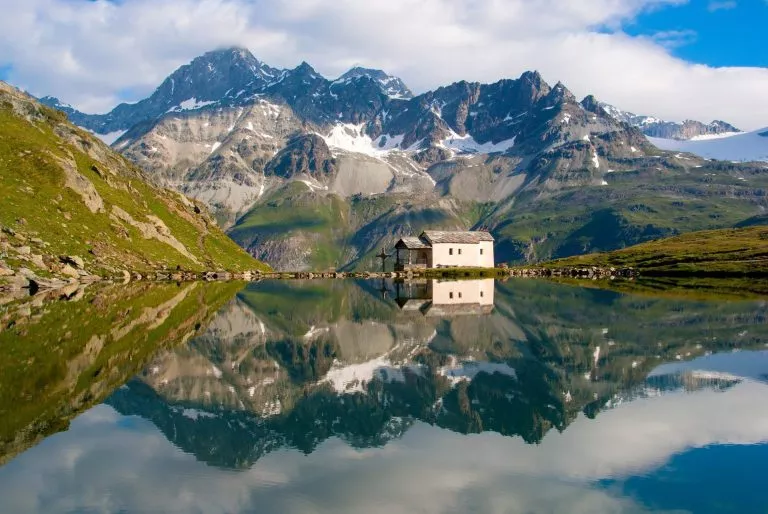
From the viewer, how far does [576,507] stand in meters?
15.4

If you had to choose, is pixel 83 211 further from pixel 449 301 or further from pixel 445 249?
pixel 449 301

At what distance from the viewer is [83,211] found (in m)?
104

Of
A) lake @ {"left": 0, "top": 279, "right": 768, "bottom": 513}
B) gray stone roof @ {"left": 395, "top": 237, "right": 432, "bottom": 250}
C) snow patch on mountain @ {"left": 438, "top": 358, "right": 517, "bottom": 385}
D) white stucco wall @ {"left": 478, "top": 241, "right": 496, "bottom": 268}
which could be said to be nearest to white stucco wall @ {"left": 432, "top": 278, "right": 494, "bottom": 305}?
lake @ {"left": 0, "top": 279, "right": 768, "bottom": 513}

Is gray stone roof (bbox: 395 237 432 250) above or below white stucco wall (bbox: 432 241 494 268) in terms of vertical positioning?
above

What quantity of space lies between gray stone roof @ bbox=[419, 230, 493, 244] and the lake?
81.1 meters

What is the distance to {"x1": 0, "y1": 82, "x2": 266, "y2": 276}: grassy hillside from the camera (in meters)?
87.9

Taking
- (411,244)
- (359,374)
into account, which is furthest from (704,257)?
(359,374)

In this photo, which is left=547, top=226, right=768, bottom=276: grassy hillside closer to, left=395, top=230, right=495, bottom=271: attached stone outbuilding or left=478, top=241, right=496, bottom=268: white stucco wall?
left=478, top=241, right=496, bottom=268: white stucco wall

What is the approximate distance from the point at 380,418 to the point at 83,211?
310 feet

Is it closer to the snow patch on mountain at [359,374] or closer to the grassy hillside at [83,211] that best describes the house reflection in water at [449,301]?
the snow patch on mountain at [359,374]

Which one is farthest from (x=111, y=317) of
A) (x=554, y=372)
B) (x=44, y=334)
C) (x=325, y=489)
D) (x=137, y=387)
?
(x=325, y=489)

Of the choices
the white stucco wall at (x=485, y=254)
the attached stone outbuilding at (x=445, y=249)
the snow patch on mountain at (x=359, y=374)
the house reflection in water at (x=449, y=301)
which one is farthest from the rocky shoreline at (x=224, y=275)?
the snow patch on mountain at (x=359, y=374)

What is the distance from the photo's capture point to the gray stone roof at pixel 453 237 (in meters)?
128

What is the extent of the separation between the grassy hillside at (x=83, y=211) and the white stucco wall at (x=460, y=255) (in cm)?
3914
